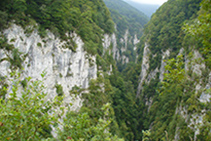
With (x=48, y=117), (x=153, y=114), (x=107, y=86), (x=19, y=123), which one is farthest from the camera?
(x=153, y=114)

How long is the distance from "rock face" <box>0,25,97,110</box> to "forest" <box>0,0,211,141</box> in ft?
2.81

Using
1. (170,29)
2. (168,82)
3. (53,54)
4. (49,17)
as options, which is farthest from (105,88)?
(170,29)

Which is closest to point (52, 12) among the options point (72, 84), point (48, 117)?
point (72, 84)

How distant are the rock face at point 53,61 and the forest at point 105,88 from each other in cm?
86

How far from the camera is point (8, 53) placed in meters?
Answer: 17.5

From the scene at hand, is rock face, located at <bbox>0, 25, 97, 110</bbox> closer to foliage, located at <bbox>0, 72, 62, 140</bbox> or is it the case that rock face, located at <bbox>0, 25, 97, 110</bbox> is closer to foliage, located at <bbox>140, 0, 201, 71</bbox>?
foliage, located at <bbox>0, 72, 62, 140</bbox>

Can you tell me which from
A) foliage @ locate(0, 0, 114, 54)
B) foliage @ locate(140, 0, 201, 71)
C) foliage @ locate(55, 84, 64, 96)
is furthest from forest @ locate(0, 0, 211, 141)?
foliage @ locate(140, 0, 201, 71)

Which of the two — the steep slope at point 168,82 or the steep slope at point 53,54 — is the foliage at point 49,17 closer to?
the steep slope at point 53,54

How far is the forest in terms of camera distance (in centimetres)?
381

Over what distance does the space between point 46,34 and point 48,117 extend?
22809mm

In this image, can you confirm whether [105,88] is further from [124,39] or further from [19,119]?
[124,39]

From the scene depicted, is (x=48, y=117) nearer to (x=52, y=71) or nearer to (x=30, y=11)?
(x=52, y=71)

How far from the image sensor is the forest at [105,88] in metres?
3.81

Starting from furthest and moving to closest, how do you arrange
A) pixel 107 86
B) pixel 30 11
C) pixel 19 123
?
pixel 107 86 → pixel 30 11 → pixel 19 123
